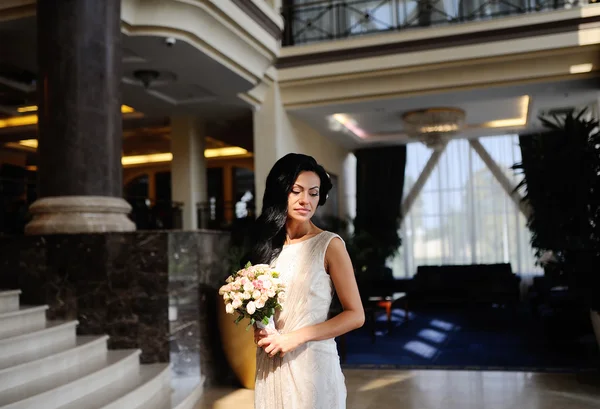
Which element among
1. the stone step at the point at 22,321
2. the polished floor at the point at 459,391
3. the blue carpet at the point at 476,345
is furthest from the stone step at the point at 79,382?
the blue carpet at the point at 476,345

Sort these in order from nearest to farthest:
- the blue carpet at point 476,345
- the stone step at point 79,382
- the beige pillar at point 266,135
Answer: the stone step at point 79,382 → the blue carpet at point 476,345 → the beige pillar at point 266,135

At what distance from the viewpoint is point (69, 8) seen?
559cm

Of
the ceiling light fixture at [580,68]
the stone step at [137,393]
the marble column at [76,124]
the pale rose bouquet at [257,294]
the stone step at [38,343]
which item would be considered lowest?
the stone step at [137,393]

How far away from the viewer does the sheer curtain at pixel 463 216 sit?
13.6m

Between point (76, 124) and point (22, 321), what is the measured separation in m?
1.77

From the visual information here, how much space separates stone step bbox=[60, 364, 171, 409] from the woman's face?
2667mm

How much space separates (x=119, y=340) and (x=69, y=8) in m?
3.02

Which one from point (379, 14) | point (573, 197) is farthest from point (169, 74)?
point (573, 197)

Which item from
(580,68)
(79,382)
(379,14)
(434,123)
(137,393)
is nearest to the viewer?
(79,382)

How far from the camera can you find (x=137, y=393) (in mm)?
4430

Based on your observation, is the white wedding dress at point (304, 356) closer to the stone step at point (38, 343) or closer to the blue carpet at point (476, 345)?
the stone step at point (38, 343)

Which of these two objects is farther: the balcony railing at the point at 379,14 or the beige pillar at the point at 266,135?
the beige pillar at the point at 266,135

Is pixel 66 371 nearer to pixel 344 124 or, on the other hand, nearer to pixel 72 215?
pixel 72 215

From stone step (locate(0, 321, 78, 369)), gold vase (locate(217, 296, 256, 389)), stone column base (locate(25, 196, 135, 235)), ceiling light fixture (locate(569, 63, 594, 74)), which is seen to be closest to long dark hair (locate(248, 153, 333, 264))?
stone step (locate(0, 321, 78, 369))
